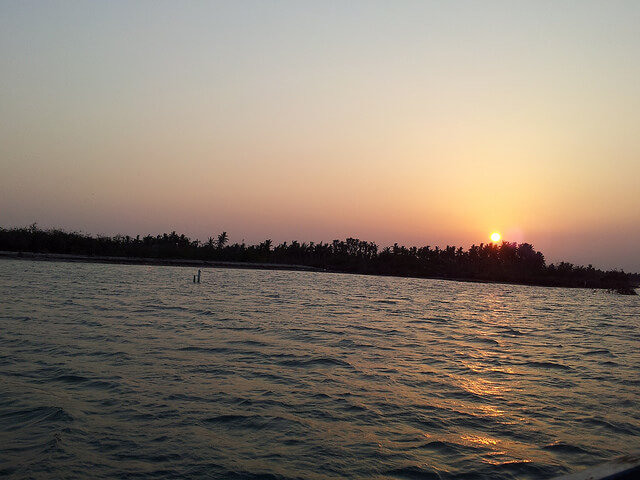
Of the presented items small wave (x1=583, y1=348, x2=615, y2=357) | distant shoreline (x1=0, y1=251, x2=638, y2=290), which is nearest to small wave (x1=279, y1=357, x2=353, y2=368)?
small wave (x1=583, y1=348, x2=615, y2=357)

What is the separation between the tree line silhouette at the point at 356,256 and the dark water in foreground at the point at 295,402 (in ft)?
281

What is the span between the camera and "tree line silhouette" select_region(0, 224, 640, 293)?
102 metres

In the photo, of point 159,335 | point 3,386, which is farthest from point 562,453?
point 159,335

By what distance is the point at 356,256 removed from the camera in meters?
161

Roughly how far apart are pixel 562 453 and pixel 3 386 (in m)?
11.7

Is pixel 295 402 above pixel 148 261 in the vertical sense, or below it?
below

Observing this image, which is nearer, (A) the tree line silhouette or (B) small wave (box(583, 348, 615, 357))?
(B) small wave (box(583, 348, 615, 357))

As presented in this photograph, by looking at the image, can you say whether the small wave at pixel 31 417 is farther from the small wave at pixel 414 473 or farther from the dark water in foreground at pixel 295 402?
the small wave at pixel 414 473

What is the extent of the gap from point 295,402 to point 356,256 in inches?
5910

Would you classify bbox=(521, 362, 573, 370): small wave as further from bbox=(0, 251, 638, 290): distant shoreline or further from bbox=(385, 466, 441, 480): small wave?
bbox=(0, 251, 638, 290): distant shoreline

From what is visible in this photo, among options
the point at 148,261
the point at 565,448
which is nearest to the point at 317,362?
the point at 565,448

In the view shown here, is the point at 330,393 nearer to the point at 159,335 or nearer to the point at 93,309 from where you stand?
the point at 159,335

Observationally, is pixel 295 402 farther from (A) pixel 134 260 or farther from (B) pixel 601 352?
(A) pixel 134 260

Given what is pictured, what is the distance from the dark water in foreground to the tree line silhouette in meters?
85.7
